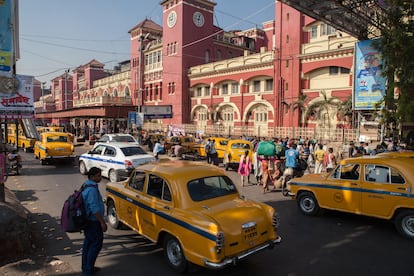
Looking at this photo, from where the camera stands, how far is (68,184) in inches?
483

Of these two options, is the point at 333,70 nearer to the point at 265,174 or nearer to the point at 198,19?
the point at 265,174

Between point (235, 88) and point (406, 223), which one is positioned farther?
point (235, 88)

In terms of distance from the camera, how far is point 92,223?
485 cm

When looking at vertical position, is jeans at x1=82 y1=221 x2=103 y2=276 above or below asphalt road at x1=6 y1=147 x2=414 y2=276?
above

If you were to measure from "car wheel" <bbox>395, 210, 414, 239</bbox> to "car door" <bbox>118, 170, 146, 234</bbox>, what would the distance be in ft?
18.4

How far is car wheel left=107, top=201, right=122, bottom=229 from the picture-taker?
7.11 m

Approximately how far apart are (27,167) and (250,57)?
25.8 metres

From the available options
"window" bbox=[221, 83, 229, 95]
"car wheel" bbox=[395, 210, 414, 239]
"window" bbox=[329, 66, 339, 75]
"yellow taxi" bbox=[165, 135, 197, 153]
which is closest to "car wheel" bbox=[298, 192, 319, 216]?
"car wheel" bbox=[395, 210, 414, 239]

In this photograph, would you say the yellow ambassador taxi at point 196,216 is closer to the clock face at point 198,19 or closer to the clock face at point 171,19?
the clock face at point 171,19

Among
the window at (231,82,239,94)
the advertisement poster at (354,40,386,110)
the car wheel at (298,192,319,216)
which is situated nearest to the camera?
the car wheel at (298,192,319,216)

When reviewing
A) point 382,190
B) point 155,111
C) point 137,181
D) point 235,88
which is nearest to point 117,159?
point 137,181

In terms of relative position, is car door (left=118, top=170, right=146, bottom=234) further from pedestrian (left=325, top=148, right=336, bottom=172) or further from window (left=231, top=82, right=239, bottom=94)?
window (left=231, top=82, right=239, bottom=94)

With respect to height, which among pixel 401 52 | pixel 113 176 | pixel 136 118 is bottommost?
pixel 113 176

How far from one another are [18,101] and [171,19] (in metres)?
37.9
